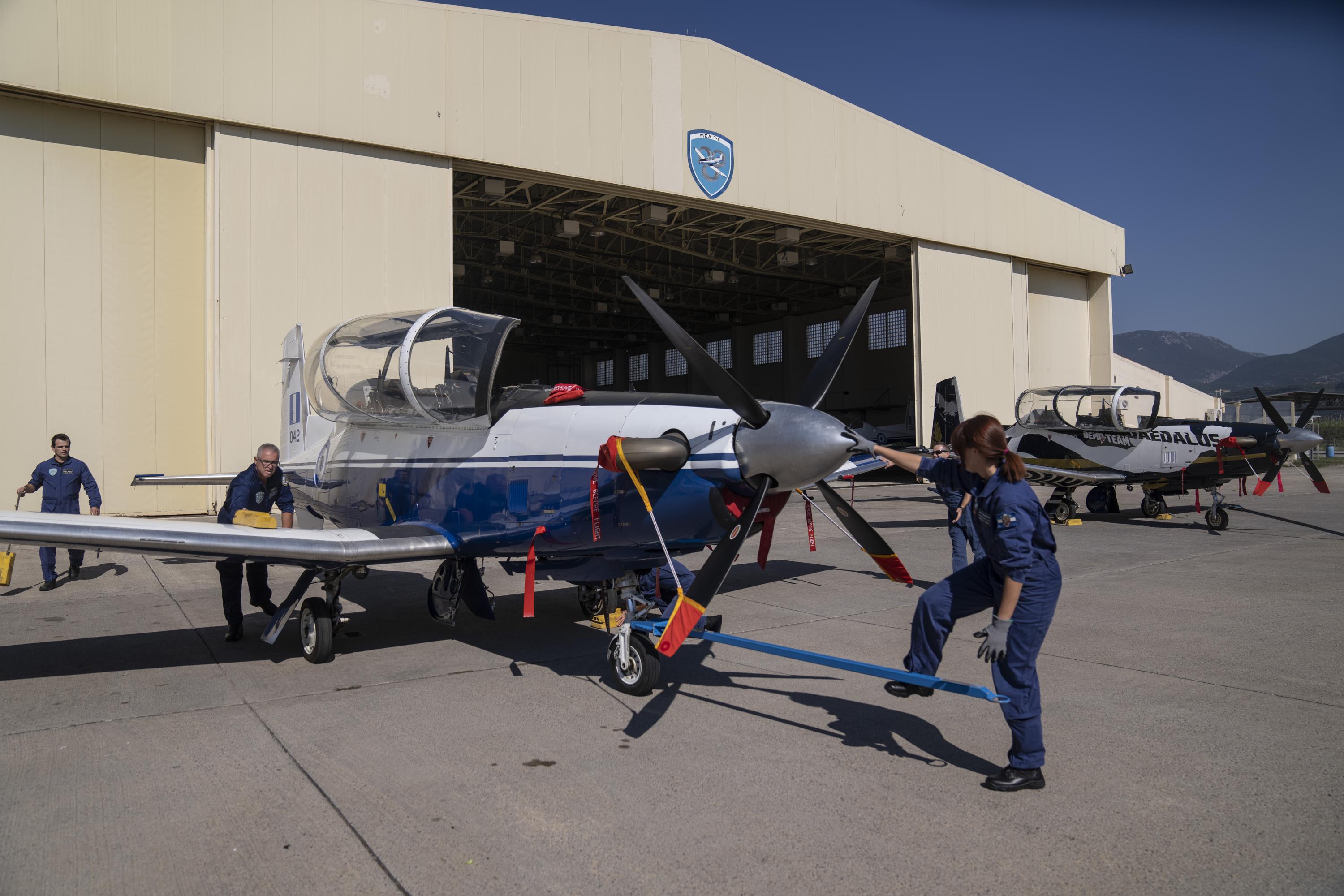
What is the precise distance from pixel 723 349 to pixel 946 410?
27.3m

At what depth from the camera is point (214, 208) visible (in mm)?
13383

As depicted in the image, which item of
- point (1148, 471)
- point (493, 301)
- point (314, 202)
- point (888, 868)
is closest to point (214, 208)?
point (314, 202)

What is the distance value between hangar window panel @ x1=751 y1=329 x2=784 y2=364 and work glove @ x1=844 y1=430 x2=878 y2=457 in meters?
36.2

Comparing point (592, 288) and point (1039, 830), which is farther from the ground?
point (592, 288)

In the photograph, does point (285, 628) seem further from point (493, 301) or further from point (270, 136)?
point (493, 301)

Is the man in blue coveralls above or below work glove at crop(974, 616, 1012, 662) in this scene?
above

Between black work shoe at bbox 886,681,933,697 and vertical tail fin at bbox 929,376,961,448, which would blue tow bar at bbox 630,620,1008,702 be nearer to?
black work shoe at bbox 886,681,933,697

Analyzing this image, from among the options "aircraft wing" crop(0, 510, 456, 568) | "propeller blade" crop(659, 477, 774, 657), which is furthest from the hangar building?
"propeller blade" crop(659, 477, 774, 657)

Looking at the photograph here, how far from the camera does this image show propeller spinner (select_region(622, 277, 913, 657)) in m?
4.24

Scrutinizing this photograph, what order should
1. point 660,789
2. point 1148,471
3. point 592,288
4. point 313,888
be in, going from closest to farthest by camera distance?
1. point 313,888
2. point 660,789
3. point 1148,471
4. point 592,288

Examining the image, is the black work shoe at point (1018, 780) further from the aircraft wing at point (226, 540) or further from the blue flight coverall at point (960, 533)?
the blue flight coverall at point (960, 533)

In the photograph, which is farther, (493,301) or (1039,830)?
(493,301)

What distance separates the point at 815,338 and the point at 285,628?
3326 cm

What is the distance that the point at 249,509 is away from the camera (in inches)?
270
